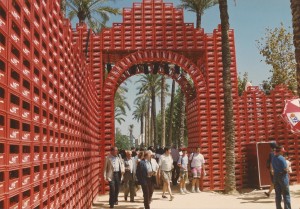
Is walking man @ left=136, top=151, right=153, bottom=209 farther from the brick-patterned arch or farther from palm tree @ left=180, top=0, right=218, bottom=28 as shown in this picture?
palm tree @ left=180, top=0, right=218, bottom=28

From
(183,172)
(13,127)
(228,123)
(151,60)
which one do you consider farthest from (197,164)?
(13,127)

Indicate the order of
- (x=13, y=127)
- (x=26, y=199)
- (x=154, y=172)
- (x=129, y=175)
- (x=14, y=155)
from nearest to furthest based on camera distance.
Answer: (x=14, y=155) → (x=13, y=127) → (x=26, y=199) → (x=154, y=172) → (x=129, y=175)

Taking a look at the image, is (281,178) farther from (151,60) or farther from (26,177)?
(151,60)

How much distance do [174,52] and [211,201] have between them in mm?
7304

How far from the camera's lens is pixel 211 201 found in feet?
44.3

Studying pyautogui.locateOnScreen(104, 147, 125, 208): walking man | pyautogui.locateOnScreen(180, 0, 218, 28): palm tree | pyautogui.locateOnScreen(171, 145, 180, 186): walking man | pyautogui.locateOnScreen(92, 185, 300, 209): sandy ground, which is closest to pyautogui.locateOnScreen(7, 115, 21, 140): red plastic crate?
pyautogui.locateOnScreen(104, 147, 125, 208): walking man

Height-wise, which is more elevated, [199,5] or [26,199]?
[199,5]

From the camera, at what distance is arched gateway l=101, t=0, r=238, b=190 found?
17328 millimetres

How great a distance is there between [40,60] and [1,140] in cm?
Result: 205

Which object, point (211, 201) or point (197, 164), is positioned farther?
point (197, 164)

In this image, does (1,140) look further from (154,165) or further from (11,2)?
(154,165)

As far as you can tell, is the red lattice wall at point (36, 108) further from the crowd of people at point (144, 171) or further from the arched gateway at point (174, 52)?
the arched gateway at point (174, 52)

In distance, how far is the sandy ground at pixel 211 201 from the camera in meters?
12.3

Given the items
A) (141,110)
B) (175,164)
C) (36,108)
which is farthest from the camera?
(141,110)
